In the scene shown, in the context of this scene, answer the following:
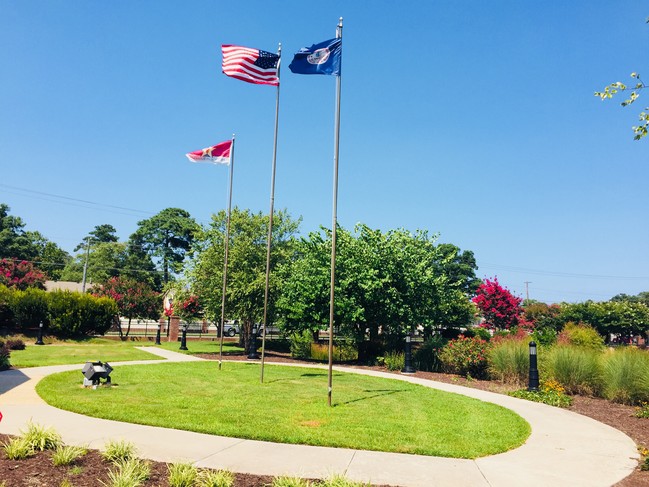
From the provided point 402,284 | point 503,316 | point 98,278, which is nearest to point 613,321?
point 503,316

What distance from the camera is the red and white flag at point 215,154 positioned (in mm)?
16609

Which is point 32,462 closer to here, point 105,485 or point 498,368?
point 105,485

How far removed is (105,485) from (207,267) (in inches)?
757

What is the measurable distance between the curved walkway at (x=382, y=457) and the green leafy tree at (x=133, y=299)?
29.4 metres

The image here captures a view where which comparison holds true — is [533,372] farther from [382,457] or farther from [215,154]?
[215,154]

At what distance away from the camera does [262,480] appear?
542cm

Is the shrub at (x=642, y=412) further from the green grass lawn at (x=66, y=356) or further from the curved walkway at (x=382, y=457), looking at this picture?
the green grass lawn at (x=66, y=356)

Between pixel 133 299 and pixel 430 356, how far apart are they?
2624cm

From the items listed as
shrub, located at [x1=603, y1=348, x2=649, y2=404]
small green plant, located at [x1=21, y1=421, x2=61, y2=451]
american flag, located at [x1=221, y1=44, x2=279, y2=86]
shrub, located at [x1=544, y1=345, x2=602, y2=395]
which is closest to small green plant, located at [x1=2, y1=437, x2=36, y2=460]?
small green plant, located at [x1=21, y1=421, x2=61, y2=451]

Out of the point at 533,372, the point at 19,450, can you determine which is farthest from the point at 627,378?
the point at 19,450

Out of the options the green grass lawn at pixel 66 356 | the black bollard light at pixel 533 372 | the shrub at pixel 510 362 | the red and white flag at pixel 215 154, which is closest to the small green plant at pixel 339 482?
the black bollard light at pixel 533 372

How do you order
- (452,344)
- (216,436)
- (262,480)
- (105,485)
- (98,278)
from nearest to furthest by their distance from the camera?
1. (105,485)
2. (262,480)
3. (216,436)
4. (452,344)
5. (98,278)

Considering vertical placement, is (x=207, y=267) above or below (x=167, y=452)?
above

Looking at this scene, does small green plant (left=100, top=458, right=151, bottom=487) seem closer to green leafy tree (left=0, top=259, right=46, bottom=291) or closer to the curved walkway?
the curved walkway
